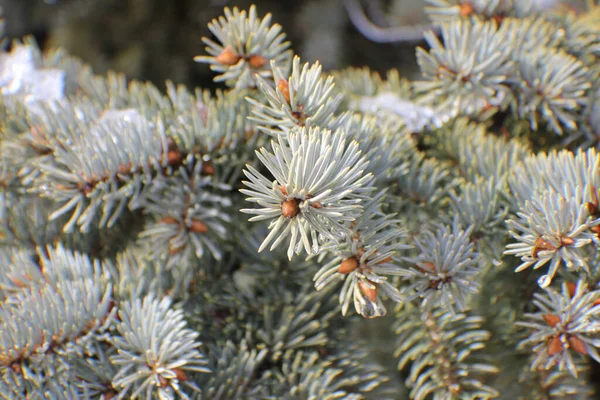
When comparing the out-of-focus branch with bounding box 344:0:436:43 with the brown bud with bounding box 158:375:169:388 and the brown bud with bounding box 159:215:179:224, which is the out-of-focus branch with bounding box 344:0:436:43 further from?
the brown bud with bounding box 158:375:169:388

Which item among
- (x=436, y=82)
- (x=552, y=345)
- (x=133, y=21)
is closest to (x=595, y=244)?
(x=552, y=345)

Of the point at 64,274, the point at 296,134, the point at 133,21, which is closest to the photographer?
the point at 296,134

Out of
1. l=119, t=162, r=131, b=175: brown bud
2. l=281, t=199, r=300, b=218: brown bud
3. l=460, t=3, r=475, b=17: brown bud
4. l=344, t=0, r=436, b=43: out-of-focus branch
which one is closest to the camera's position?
l=281, t=199, r=300, b=218: brown bud

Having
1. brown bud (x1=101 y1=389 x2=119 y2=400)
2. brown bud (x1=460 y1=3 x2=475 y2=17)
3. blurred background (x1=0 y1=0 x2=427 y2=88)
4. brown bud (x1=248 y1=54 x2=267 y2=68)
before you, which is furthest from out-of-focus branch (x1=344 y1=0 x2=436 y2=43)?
brown bud (x1=101 y1=389 x2=119 y2=400)

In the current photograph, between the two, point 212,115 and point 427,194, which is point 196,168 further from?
point 427,194

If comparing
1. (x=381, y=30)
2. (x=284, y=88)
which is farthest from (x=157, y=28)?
(x=284, y=88)

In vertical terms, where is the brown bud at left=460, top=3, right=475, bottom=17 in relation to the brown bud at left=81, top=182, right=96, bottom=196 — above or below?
above
